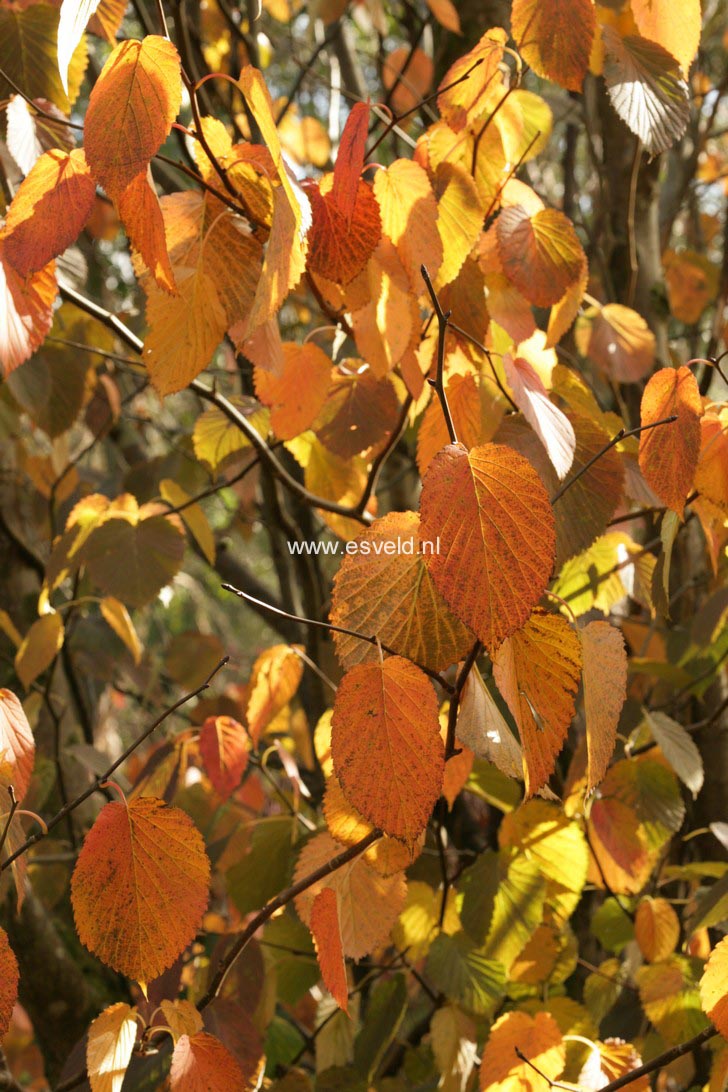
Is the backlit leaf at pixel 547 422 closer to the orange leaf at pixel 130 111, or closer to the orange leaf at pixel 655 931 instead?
the orange leaf at pixel 130 111

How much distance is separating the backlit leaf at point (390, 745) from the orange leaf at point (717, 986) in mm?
204

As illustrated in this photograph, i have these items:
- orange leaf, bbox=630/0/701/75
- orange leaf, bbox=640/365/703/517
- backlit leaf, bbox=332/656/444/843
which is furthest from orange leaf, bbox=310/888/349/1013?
orange leaf, bbox=630/0/701/75

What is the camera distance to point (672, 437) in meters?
0.69

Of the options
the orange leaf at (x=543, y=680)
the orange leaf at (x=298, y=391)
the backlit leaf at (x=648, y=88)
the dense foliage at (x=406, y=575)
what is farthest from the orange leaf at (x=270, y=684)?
the backlit leaf at (x=648, y=88)

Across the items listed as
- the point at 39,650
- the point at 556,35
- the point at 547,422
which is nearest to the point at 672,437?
the point at 547,422

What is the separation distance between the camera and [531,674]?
0.63 metres

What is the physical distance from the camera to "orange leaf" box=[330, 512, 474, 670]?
2.10 feet

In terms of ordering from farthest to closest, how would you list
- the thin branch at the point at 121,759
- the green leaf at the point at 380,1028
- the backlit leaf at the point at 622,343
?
the backlit leaf at the point at 622,343
the green leaf at the point at 380,1028
the thin branch at the point at 121,759

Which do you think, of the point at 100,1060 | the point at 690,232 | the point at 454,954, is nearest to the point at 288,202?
the point at 100,1060

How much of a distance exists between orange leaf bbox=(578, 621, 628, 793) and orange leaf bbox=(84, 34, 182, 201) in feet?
1.34

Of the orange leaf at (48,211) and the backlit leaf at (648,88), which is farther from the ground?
the orange leaf at (48,211)

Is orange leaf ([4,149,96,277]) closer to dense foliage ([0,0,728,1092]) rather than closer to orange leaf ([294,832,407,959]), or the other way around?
dense foliage ([0,0,728,1092])

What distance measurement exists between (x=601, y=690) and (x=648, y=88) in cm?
49

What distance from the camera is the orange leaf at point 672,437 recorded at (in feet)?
2.26
